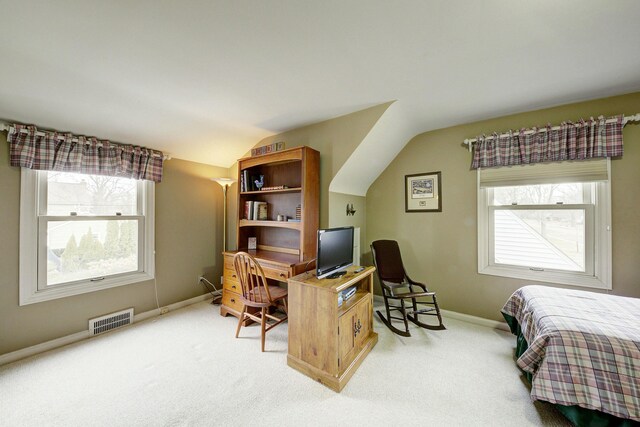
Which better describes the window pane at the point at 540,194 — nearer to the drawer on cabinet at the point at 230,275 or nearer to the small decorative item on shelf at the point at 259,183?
the small decorative item on shelf at the point at 259,183

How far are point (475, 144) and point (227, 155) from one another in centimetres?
339

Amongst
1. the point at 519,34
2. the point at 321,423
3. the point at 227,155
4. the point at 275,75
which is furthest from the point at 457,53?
the point at 227,155

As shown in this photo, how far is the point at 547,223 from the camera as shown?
2443 millimetres

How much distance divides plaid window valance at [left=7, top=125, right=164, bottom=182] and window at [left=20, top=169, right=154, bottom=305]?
0.46ft

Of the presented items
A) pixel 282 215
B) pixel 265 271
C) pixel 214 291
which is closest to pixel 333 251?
pixel 265 271

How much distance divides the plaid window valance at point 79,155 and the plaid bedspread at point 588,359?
405cm

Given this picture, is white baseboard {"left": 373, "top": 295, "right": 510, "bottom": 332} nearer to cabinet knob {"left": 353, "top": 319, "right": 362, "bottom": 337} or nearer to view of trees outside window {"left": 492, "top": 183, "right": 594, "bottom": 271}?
view of trees outside window {"left": 492, "top": 183, "right": 594, "bottom": 271}

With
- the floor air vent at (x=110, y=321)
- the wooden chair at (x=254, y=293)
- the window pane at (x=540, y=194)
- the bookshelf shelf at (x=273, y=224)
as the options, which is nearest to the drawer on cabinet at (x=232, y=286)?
the wooden chair at (x=254, y=293)

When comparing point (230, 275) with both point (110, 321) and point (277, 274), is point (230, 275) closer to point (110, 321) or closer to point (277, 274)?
point (277, 274)

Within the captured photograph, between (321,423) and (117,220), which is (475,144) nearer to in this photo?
(321,423)

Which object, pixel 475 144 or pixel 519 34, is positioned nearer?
pixel 519 34

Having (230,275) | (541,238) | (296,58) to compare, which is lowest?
(230,275)

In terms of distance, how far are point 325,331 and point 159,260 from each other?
253 centimetres

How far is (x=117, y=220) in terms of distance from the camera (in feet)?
8.78
